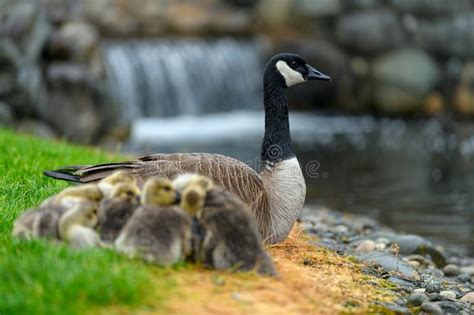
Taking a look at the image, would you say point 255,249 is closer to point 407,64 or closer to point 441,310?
point 441,310

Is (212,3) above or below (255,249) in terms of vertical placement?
above

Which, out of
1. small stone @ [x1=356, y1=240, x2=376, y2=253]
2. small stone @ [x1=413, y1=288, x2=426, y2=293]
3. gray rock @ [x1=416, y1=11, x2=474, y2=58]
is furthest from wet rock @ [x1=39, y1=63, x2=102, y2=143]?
gray rock @ [x1=416, y1=11, x2=474, y2=58]

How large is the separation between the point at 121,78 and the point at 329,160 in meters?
8.94

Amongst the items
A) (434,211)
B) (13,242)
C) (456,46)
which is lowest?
(434,211)

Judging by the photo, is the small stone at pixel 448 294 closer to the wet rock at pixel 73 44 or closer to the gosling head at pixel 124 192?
the gosling head at pixel 124 192

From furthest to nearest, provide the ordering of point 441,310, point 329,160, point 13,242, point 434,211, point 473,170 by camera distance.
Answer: point 329,160 < point 473,170 < point 434,211 < point 441,310 < point 13,242

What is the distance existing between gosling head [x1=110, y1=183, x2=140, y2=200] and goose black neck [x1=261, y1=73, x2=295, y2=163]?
2494 mm

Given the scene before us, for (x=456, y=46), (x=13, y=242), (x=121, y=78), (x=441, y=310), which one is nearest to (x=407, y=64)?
(x=456, y=46)

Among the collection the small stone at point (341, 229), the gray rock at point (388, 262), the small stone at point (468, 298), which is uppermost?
the gray rock at point (388, 262)

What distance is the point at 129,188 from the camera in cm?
573

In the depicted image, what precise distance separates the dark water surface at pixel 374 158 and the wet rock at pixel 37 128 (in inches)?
99.6

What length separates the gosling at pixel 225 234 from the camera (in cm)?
561

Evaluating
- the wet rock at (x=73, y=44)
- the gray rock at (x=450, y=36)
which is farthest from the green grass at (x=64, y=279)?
the gray rock at (x=450, y=36)

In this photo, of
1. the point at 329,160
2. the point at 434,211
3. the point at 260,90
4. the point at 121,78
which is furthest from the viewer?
the point at 260,90
